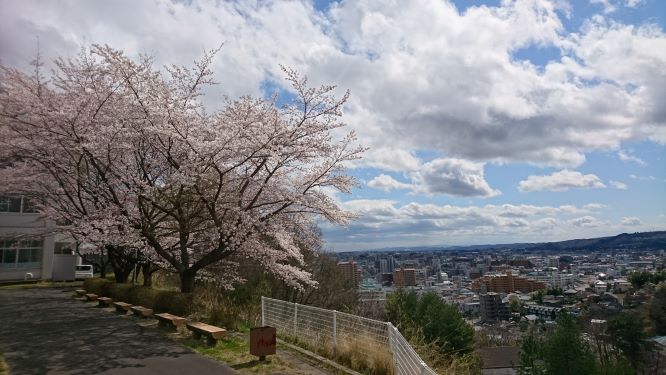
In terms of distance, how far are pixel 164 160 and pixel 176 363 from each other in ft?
27.4

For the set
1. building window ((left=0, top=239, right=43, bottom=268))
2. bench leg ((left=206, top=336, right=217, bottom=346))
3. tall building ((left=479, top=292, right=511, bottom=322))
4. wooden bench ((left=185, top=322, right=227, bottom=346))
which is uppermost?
building window ((left=0, top=239, right=43, bottom=268))

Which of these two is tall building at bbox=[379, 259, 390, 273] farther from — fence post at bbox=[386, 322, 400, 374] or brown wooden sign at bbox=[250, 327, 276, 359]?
fence post at bbox=[386, 322, 400, 374]

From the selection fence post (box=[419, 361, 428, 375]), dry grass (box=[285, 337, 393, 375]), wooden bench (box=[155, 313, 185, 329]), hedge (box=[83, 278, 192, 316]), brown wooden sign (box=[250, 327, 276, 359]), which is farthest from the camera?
hedge (box=[83, 278, 192, 316])

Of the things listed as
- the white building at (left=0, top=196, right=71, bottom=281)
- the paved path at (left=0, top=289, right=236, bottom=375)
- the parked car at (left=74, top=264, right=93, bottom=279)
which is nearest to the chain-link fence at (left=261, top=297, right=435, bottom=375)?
the paved path at (left=0, top=289, right=236, bottom=375)

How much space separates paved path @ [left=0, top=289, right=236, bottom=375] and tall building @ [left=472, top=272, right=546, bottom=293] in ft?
201

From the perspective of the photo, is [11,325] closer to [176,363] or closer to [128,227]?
[128,227]

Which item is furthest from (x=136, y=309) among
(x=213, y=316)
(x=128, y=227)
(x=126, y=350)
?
(x=126, y=350)

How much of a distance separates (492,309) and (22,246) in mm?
48574

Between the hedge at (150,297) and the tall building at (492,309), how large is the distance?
154ft

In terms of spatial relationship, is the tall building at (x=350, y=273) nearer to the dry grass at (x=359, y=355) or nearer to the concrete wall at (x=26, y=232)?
the concrete wall at (x=26, y=232)

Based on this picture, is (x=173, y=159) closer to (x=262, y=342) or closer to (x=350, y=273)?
(x=262, y=342)

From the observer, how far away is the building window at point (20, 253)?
30.0 meters

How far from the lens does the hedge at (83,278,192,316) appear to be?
11812 millimetres

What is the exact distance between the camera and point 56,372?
22.6 feet
